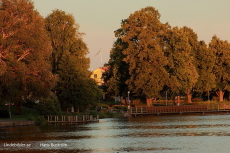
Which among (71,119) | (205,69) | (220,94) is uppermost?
(205,69)

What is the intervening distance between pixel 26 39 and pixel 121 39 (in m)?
49.7

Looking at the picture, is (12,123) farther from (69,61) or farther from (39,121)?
(69,61)

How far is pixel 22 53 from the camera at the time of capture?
68375 millimetres

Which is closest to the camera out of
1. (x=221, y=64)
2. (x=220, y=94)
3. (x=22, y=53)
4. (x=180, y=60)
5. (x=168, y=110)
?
(x=22, y=53)

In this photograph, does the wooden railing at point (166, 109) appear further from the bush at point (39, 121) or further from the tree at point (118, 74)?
the bush at point (39, 121)

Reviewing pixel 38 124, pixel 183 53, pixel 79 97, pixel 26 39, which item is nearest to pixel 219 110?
pixel 183 53

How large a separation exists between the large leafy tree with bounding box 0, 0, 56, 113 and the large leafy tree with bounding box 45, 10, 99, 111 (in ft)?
60.3

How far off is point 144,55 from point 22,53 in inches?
1704

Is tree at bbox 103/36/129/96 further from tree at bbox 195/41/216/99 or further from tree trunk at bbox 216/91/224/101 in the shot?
tree trunk at bbox 216/91/224/101

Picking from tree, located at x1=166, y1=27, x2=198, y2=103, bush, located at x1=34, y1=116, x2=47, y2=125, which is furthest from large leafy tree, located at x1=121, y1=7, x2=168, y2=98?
bush, located at x1=34, y1=116, x2=47, y2=125

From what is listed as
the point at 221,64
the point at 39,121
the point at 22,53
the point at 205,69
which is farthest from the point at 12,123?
the point at 221,64

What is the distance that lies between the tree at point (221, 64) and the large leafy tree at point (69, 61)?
40.4 meters

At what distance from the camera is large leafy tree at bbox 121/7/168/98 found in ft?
350

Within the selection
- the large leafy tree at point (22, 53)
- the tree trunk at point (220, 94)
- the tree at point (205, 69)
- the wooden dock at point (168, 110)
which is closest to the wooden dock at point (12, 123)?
the large leafy tree at point (22, 53)
